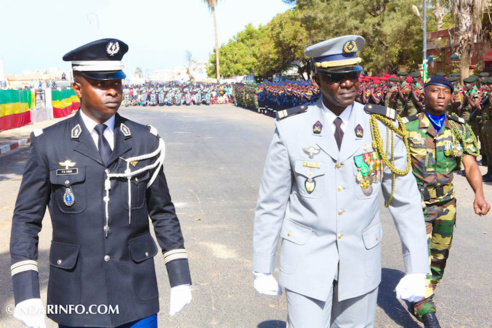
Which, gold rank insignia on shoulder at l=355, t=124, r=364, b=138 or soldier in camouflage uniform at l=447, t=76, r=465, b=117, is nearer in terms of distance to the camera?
gold rank insignia on shoulder at l=355, t=124, r=364, b=138

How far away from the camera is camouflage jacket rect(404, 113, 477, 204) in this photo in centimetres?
454

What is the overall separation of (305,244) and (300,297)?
0.84ft

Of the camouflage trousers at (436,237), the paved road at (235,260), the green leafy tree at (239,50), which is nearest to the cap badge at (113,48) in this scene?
the paved road at (235,260)

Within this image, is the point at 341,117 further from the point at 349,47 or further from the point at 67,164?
the point at 67,164

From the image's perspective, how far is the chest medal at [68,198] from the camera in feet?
8.36

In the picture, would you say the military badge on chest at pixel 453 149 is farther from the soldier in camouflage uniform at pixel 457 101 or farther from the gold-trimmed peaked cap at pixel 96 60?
the soldier in camouflage uniform at pixel 457 101

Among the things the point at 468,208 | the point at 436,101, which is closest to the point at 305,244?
the point at 436,101

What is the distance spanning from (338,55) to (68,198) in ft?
4.73

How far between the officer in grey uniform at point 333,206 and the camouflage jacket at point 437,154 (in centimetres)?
157

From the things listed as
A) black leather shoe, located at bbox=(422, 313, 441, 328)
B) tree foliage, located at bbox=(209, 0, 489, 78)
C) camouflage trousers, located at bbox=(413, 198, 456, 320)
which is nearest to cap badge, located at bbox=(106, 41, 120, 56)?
camouflage trousers, located at bbox=(413, 198, 456, 320)

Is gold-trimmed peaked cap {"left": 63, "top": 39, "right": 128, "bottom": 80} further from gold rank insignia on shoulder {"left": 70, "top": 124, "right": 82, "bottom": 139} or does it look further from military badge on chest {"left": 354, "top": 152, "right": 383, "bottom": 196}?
military badge on chest {"left": 354, "top": 152, "right": 383, "bottom": 196}

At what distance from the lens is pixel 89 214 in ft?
8.40

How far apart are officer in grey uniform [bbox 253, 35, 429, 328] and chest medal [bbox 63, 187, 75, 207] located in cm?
92

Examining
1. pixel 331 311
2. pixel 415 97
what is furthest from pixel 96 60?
pixel 415 97
